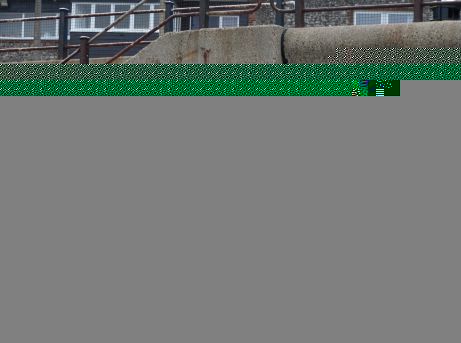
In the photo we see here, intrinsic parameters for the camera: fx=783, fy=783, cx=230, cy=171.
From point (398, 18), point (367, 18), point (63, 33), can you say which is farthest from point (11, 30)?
point (398, 18)

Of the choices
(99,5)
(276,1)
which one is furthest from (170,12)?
(99,5)

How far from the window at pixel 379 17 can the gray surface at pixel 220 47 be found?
440 inches

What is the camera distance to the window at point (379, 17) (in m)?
19.5

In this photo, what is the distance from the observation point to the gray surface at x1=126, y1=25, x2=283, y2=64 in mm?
7617

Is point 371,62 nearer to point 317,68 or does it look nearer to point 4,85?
point 317,68

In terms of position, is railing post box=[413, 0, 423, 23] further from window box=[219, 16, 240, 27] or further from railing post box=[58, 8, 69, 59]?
window box=[219, 16, 240, 27]

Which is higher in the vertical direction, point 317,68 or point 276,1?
point 276,1

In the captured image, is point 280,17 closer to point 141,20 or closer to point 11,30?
point 141,20

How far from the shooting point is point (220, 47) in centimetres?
806

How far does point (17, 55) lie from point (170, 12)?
1206 centimetres

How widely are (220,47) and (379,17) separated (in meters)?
13.0

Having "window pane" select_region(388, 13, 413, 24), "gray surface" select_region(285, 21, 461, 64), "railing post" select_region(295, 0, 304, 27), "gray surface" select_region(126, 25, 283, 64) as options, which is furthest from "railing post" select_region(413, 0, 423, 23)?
"window pane" select_region(388, 13, 413, 24)

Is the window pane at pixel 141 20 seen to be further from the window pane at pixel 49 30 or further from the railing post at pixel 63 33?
the railing post at pixel 63 33

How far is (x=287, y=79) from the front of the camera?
399 centimetres
